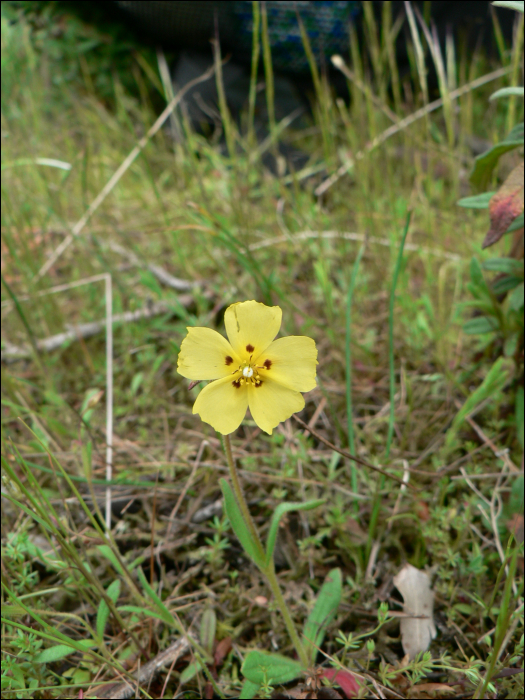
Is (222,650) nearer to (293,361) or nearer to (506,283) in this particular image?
(293,361)

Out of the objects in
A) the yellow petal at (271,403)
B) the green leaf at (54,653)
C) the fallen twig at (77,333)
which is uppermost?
the yellow petal at (271,403)

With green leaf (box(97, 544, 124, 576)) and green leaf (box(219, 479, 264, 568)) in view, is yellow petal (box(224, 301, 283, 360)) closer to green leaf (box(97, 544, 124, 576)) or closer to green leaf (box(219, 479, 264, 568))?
green leaf (box(219, 479, 264, 568))

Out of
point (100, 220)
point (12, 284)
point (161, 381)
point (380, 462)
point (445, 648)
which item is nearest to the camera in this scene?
point (445, 648)

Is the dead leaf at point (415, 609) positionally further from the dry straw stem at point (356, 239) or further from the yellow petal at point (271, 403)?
the dry straw stem at point (356, 239)

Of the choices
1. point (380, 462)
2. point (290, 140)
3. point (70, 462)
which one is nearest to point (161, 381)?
point (70, 462)

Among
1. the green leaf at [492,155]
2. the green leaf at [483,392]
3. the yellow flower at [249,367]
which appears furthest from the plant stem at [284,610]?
the green leaf at [492,155]

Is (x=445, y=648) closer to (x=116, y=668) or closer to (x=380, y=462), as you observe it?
(x=380, y=462)
